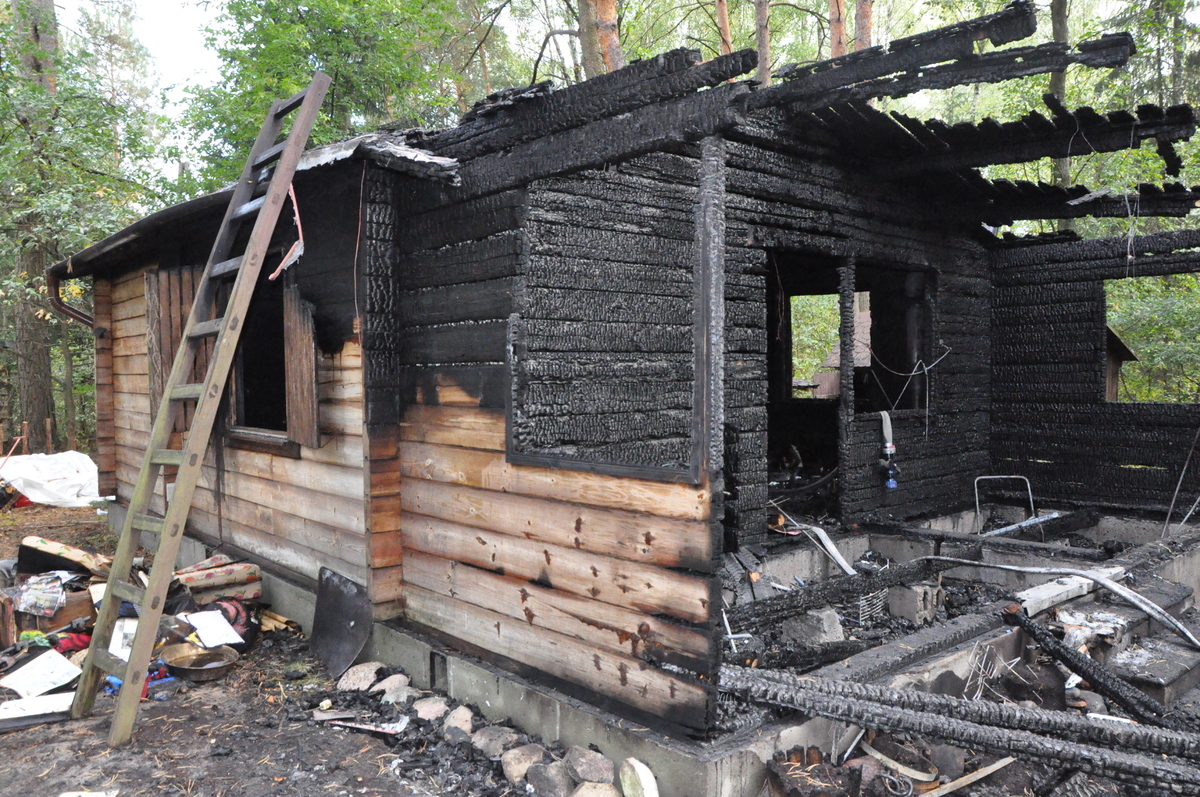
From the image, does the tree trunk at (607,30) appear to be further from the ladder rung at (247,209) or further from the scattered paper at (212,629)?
the scattered paper at (212,629)

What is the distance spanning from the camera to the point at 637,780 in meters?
3.28

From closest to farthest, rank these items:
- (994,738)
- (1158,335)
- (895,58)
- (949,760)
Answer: (895,58)
(994,738)
(949,760)
(1158,335)

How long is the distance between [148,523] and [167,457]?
38cm

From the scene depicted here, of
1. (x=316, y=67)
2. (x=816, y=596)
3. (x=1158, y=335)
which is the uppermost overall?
(x=316, y=67)

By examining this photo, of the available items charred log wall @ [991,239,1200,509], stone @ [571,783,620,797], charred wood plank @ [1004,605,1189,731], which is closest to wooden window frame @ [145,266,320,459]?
stone @ [571,783,620,797]

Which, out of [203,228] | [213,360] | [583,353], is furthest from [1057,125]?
[203,228]

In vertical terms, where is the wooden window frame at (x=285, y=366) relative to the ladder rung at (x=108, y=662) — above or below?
above

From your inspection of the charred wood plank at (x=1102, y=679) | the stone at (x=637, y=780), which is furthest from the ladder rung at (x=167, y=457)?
the charred wood plank at (x=1102, y=679)

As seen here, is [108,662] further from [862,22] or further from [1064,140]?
[862,22]

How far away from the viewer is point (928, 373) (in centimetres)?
821

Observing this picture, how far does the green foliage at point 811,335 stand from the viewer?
79.4 ft

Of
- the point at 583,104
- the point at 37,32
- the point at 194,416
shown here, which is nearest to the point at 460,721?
the point at 194,416

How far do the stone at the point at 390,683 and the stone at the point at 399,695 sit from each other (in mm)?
25

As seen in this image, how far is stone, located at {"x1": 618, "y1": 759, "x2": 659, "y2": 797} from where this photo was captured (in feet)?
10.7
